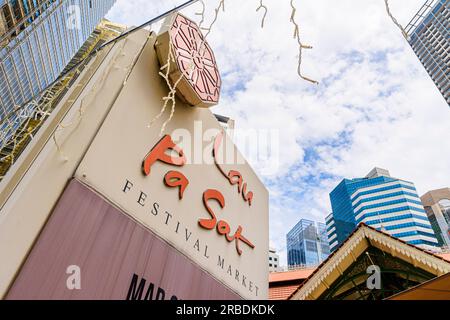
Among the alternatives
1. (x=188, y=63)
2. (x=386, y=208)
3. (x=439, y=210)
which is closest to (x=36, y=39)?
(x=188, y=63)

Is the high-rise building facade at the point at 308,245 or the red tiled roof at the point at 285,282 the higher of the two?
the high-rise building facade at the point at 308,245

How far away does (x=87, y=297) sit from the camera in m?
2.93

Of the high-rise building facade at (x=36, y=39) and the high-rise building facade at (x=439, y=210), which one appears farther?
the high-rise building facade at (x=439, y=210)

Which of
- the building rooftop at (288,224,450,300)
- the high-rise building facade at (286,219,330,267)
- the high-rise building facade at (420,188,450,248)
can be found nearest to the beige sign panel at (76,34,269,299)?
the building rooftop at (288,224,450,300)

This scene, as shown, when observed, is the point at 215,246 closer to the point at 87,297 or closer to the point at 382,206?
the point at 87,297

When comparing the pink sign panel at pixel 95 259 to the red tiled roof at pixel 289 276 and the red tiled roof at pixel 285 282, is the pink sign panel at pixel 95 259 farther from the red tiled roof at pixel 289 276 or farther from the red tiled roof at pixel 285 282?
the red tiled roof at pixel 289 276

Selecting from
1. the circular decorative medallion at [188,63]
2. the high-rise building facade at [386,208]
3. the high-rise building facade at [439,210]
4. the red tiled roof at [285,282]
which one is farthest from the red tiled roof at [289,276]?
the high-rise building facade at [439,210]

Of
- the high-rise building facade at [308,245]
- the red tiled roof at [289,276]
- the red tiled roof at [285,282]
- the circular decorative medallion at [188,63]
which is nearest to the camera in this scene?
the circular decorative medallion at [188,63]

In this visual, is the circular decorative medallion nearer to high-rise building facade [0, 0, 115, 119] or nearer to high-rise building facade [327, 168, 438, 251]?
high-rise building facade [0, 0, 115, 119]

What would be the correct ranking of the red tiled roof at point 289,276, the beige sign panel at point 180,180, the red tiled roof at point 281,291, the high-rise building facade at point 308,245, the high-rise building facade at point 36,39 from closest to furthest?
the beige sign panel at point 180,180, the red tiled roof at point 281,291, the red tiled roof at point 289,276, the high-rise building facade at point 36,39, the high-rise building facade at point 308,245

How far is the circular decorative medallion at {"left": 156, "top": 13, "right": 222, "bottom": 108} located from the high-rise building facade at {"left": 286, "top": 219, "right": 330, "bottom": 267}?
163536 mm

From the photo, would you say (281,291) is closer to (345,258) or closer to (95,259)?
(345,258)

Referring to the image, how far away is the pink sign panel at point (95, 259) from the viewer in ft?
8.81

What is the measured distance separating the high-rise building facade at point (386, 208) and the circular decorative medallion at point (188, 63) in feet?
286
